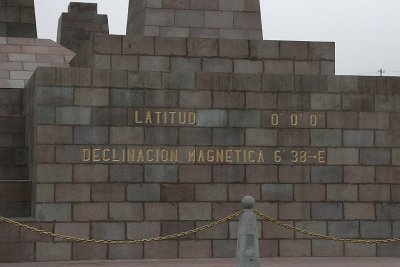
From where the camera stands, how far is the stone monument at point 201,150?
43.2 feet

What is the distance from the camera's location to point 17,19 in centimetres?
2106

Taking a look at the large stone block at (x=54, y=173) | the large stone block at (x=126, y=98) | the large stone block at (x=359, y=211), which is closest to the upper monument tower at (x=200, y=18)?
the large stone block at (x=126, y=98)

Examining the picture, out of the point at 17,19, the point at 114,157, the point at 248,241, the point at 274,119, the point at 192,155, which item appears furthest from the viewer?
the point at 17,19

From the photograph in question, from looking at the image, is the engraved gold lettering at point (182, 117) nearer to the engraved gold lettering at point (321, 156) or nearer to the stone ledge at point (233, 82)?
the stone ledge at point (233, 82)

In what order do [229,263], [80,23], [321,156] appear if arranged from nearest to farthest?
[229,263]
[321,156]
[80,23]

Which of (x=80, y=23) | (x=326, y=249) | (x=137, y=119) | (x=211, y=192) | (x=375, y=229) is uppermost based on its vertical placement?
(x=80, y=23)

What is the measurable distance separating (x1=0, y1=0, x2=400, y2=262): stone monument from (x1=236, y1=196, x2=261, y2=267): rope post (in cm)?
289

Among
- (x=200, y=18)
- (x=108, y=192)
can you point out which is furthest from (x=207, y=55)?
(x=108, y=192)

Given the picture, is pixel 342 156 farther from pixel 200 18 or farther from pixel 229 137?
pixel 200 18

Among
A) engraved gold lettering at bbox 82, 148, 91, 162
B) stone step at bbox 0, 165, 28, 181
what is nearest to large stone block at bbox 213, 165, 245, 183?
engraved gold lettering at bbox 82, 148, 91, 162

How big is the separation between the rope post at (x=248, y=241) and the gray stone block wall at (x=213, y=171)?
2.90m

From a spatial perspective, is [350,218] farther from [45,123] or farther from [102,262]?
[45,123]

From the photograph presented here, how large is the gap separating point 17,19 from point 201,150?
9442mm

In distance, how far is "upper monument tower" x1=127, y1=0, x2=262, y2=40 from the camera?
15.3m
